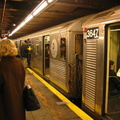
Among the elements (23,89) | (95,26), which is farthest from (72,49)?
(23,89)

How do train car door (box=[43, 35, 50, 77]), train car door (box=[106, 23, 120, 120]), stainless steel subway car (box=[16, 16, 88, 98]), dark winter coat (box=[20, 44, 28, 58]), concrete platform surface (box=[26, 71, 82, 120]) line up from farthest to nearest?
dark winter coat (box=[20, 44, 28, 58]), train car door (box=[43, 35, 50, 77]), stainless steel subway car (box=[16, 16, 88, 98]), train car door (box=[106, 23, 120, 120]), concrete platform surface (box=[26, 71, 82, 120])

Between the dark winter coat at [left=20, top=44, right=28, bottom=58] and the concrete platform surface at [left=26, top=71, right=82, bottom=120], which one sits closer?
the concrete platform surface at [left=26, top=71, right=82, bottom=120]

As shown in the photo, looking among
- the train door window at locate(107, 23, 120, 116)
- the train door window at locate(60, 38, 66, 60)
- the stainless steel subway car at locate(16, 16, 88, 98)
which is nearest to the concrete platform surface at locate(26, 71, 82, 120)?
the stainless steel subway car at locate(16, 16, 88, 98)

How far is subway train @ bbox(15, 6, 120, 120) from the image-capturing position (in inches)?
148

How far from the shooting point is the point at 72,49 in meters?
5.51

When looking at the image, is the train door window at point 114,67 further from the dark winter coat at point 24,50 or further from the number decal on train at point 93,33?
the dark winter coat at point 24,50

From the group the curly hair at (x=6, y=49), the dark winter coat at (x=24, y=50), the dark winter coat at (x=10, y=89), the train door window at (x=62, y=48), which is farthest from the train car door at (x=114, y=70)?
the dark winter coat at (x=24, y=50)

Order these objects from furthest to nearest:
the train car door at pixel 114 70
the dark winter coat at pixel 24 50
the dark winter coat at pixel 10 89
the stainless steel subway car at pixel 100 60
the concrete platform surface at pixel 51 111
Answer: the dark winter coat at pixel 24 50 < the train car door at pixel 114 70 < the concrete platform surface at pixel 51 111 < the stainless steel subway car at pixel 100 60 < the dark winter coat at pixel 10 89

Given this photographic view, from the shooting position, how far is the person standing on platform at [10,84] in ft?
8.05

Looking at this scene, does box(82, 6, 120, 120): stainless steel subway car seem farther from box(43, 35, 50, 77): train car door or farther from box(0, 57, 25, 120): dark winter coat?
Result: box(43, 35, 50, 77): train car door

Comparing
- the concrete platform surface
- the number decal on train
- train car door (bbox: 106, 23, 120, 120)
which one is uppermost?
the number decal on train

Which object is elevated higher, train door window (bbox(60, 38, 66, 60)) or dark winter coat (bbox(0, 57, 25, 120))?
train door window (bbox(60, 38, 66, 60))

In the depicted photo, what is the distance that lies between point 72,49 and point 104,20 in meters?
1.98

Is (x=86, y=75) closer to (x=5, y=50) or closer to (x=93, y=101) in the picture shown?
(x=93, y=101)
